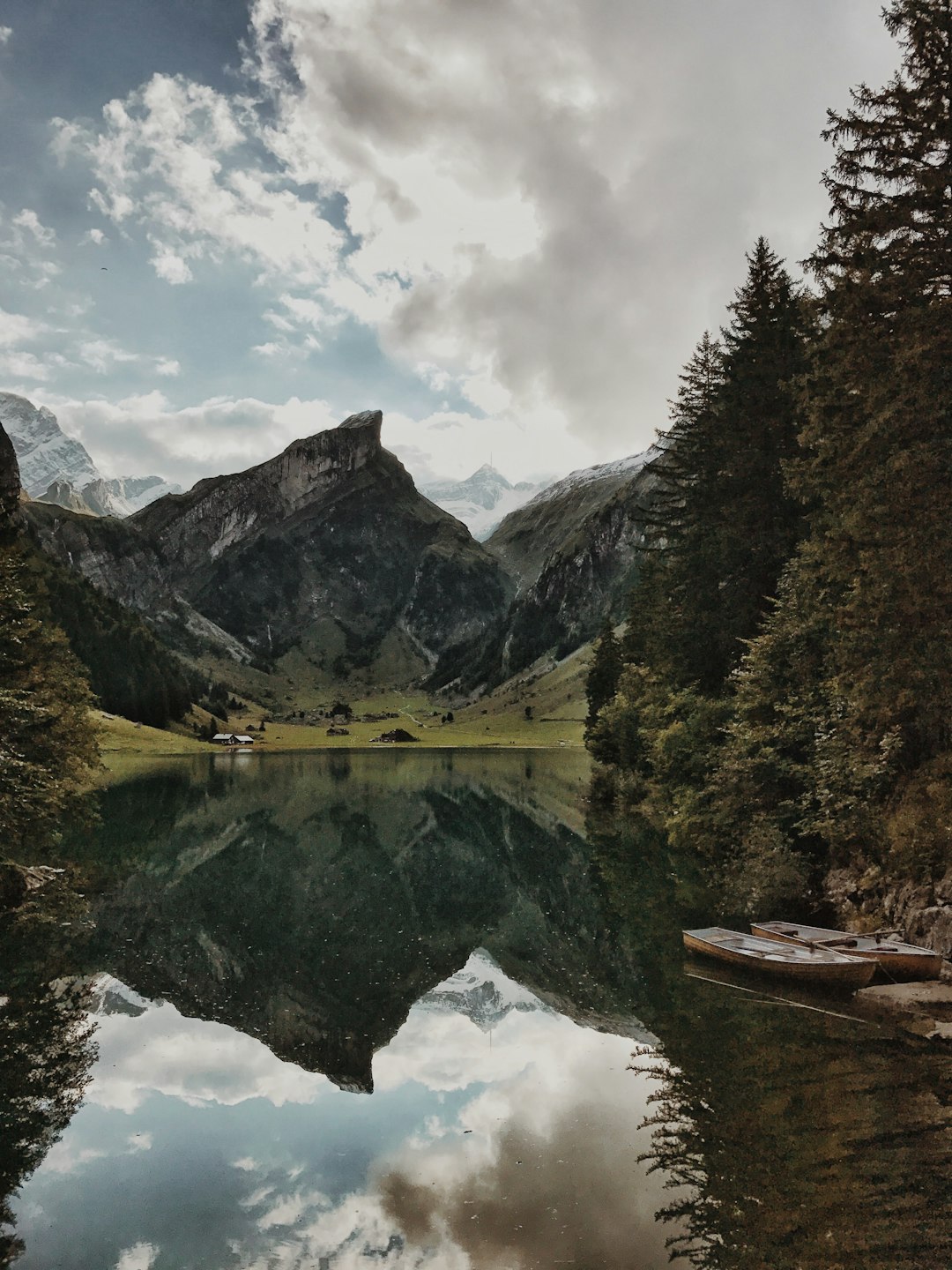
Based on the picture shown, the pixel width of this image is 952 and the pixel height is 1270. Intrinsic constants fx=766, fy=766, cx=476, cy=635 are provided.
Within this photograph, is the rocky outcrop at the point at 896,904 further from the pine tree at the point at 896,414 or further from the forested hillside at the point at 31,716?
the forested hillside at the point at 31,716

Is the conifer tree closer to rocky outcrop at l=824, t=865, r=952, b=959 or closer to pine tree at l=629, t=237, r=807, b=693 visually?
rocky outcrop at l=824, t=865, r=952, b=959

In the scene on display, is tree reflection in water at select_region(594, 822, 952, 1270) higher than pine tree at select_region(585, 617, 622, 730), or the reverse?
pine tree at select_region(585, 617, 622, 730)

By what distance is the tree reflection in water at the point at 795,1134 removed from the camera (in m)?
10.6

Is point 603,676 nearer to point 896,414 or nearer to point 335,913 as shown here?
point 335,913

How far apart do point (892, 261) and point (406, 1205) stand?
28.9 m

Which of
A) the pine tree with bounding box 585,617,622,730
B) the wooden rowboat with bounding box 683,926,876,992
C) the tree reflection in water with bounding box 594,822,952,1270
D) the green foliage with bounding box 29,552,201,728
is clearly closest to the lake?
the tree reflection in water with bounding box 594,822,952,1270

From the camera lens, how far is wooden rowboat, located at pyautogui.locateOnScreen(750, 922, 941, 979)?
20828 millimetres

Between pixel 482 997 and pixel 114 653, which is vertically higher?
pixel 114 653

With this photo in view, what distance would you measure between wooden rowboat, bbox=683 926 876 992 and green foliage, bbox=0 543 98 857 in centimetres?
2541

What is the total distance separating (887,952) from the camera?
826 inches

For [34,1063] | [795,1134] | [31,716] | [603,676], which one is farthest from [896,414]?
[603,676]

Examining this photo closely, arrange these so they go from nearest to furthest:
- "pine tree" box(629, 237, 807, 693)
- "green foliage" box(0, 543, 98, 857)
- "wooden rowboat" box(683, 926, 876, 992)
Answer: "wooden rowboat" box(683, 926, 876, 992)
"green foliage" box(0, 543, 98, 857)
"pine tree" box(629, 237, 807, 693)

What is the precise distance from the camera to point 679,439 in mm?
53719

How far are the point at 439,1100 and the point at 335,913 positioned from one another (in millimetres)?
20533
